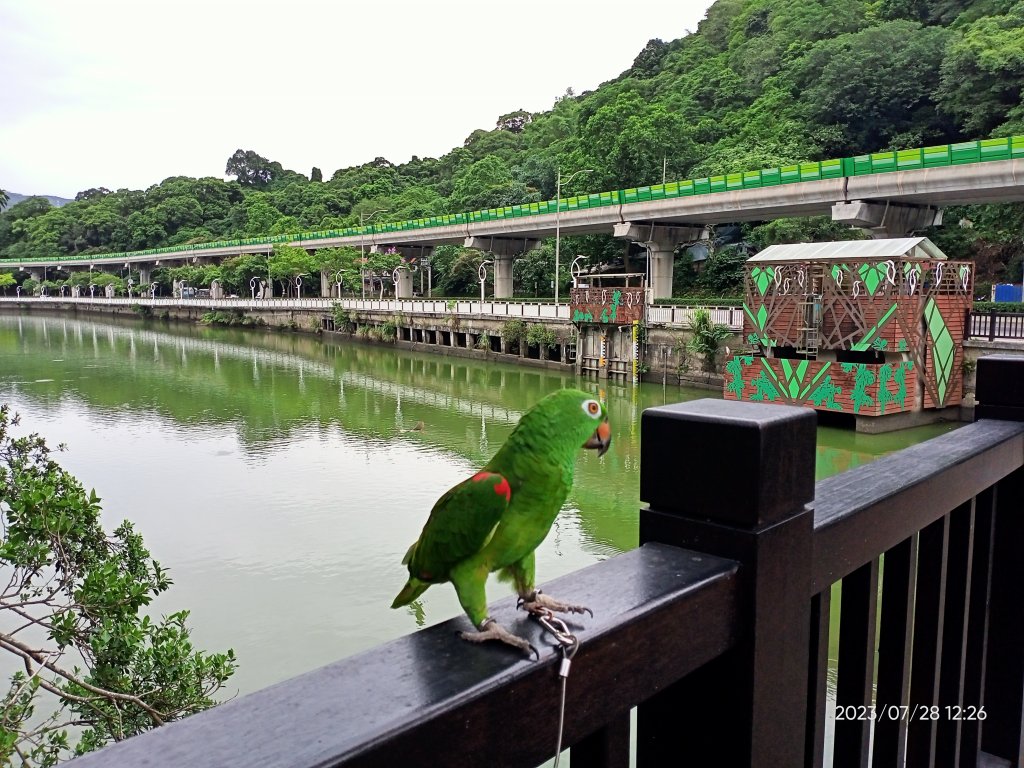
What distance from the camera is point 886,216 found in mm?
17250

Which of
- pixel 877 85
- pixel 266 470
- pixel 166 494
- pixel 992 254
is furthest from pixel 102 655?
pixel 877 85

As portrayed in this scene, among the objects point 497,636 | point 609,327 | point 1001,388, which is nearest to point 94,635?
point 497,636

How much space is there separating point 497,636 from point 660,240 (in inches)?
882

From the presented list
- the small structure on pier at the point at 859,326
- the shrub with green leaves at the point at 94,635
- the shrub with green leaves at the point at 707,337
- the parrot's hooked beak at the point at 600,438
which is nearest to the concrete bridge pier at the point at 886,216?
the shrub with green leaves at the point at 707,337

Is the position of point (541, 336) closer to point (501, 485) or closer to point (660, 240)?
point (660, 240)

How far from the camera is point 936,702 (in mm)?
1422

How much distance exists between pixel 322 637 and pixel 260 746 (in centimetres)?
600

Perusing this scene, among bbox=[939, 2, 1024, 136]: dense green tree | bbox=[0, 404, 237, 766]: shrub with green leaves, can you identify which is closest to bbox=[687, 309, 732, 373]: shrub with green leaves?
bbox=[939, 2, 1024, 136]: dense green tree

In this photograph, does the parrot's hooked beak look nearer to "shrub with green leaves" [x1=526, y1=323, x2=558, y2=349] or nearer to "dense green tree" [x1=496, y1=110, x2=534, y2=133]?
"shrub with green leaves" [x1=526, y1=323, x2=558, y2=349]

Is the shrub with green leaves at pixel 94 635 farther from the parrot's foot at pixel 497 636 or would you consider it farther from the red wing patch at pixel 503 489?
the parrot's foot at pixel 497 636

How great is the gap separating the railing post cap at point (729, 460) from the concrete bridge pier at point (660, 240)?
21.4 m

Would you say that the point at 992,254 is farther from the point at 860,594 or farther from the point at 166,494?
the point at 860,594

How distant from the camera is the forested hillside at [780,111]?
21797mm

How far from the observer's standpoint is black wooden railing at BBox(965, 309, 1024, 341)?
12797 mm
